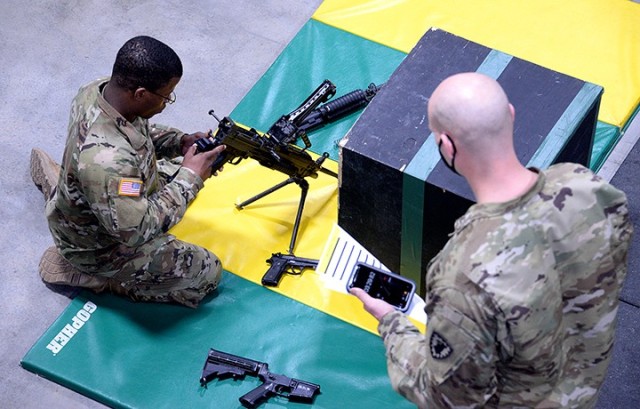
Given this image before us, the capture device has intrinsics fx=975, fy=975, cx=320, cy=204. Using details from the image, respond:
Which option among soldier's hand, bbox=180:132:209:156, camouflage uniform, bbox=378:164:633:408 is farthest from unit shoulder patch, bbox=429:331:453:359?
soldier's hand, bbox=180:132:209:156

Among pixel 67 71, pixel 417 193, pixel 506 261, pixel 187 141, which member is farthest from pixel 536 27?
pixel 506 261

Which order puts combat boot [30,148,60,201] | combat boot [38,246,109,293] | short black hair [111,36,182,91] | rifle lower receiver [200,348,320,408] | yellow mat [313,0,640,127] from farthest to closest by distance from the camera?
yellow mat [313,0,640,127]
combat boot [30,148,60,201]
combat boot [38,246,109,293]
rifle lower receiver [200,348,320,408]
short black hair [111,36,182,91]

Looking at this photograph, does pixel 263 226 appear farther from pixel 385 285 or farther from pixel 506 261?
pixel 506 261

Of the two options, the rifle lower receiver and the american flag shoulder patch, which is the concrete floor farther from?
the american flag shoulder patch

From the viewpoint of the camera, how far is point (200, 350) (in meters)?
4.18

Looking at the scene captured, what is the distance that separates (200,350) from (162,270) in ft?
1.25

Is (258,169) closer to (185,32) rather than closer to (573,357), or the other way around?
(185,32)

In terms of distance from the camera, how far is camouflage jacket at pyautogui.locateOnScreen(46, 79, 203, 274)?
3.69 meters

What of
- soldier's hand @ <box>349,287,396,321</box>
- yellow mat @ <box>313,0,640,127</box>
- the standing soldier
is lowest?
soldier's hand @ <box>349,287,396,321</box>

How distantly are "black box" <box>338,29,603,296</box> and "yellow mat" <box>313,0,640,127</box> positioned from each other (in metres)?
1.12

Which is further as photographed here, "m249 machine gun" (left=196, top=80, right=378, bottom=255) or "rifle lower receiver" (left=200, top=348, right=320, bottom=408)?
"m249 machine gun" (left=196, top=80, right=378, bottom=255)

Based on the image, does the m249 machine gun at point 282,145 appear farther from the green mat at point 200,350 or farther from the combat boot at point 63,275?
the combat boot at point 63,275

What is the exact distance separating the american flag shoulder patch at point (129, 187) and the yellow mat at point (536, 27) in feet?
6.97

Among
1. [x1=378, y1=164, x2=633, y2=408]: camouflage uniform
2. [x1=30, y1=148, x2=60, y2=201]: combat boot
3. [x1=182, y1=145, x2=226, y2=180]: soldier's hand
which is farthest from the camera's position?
[x1=30, y1=148, x2=60, y2=201]: combat boot
